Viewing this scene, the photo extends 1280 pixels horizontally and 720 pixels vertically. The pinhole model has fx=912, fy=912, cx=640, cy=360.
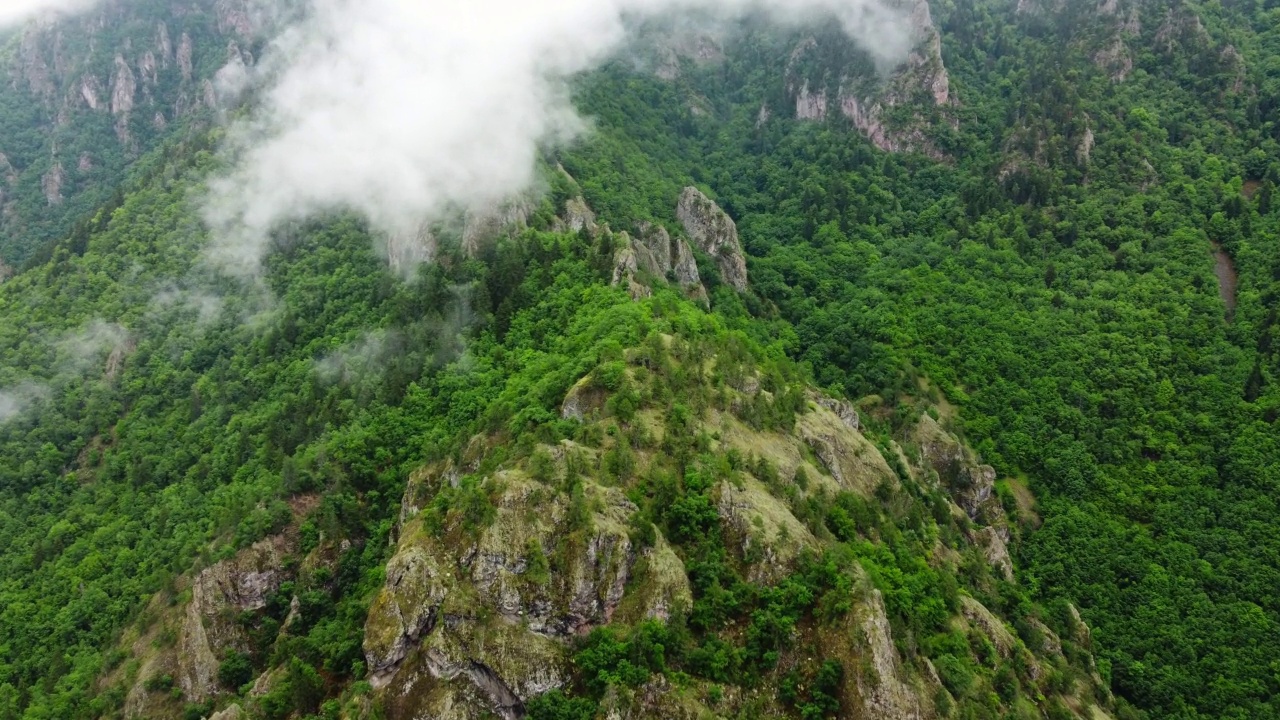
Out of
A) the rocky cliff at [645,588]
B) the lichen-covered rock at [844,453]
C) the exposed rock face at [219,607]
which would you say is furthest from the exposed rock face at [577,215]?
the exposed rock face at [219,607]

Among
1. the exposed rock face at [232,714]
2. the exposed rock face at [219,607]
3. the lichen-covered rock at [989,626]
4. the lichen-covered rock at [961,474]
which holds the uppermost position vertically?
the lichen-covered rock at [989,626]

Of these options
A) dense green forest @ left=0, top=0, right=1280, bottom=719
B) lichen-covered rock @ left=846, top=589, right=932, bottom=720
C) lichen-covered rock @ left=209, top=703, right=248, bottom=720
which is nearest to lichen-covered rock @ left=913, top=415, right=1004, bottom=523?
dense green forest @ left=0, top=0, right=1280, bottom=719

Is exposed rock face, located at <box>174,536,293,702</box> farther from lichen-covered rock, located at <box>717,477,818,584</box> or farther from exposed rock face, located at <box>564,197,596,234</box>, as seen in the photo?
exposed rock face, located at <box>564,197,596,234</box>

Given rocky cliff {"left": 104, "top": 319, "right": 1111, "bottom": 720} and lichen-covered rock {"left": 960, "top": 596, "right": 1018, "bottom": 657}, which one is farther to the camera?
lichen-covered rock {"left": 960, "top": 596, "right": 1018, "bottom": 657}

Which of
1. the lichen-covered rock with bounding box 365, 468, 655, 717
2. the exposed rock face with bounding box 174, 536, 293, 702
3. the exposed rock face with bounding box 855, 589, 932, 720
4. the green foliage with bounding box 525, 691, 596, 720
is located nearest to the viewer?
the green foliage with bounding box 525, 691, 596, 720

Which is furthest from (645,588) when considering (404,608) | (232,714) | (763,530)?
(232,714)

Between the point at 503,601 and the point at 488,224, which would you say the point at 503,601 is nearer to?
the point at 503,601

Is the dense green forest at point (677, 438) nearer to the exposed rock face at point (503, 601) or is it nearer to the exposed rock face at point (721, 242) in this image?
the exposed rock face at point (503, 601)

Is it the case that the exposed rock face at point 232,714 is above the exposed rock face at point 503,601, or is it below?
below

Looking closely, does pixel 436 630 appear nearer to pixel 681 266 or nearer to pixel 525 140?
pixel 681 266

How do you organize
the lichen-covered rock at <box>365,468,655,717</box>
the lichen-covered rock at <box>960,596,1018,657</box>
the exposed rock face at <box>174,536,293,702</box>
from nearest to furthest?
the lichen-covered rock at <box>365,468,655,717</box> → the exposed rock face at <box>174,536,293,702</box> → the lichen-covered rock at <box>960,596,1018,657</box>
